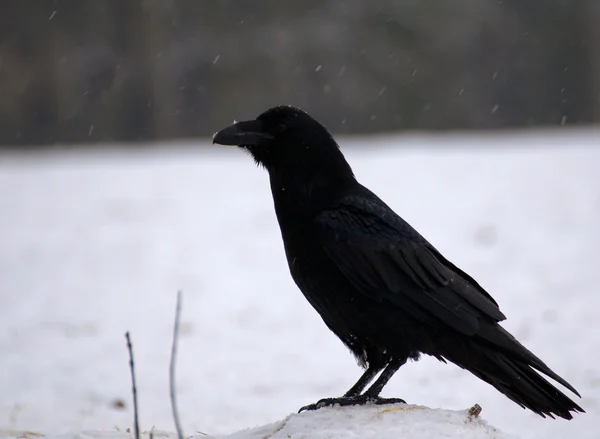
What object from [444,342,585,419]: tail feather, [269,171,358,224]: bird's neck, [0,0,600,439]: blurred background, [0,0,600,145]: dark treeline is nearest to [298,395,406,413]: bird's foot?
[444,342,585,419]: tail feather

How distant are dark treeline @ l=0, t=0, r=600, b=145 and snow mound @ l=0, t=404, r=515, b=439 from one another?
2031cm

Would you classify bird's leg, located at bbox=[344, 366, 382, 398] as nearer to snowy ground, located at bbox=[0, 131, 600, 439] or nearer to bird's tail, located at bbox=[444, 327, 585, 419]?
bird's tail, located at bbox=[444, 327, 585, 419]

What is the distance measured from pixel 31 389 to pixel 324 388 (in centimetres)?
216

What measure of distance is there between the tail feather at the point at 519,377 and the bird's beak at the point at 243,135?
139 cm

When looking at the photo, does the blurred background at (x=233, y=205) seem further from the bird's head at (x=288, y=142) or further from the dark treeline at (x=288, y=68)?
the bird's head at (x=288, y=142)

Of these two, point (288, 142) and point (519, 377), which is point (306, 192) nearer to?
point (288, 142)

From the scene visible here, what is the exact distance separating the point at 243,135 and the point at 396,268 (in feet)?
3.27

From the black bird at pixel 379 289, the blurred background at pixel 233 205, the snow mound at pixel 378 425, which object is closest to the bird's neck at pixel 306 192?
the black bird at pixel 379 289

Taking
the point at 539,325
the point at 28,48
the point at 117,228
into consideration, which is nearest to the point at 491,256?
the point at 539,325

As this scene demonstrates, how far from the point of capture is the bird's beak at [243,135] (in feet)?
13.4

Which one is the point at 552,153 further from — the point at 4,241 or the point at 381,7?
the point at 381,7

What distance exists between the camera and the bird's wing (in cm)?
377

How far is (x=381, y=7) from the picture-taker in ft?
82.4

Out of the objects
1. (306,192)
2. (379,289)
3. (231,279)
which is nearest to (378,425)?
(379,289)
